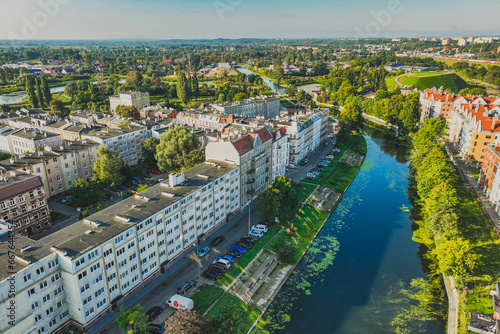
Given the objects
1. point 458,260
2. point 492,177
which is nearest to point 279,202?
point 458,260

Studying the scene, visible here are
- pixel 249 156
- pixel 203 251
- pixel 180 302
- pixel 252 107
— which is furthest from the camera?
pixel 252 107

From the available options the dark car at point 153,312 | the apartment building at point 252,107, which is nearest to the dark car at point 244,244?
the dark car at point 153,312

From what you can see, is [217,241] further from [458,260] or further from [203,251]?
[458,260]

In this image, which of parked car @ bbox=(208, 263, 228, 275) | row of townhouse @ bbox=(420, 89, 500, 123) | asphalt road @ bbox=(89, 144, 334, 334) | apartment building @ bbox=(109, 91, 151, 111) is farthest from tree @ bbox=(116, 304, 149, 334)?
row of townhouse @ bbox=(420, 89, 500, 123)

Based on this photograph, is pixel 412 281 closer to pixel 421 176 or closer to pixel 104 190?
pixel 421 176

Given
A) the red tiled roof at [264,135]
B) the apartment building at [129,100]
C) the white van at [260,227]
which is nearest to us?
the white van at [260,227]

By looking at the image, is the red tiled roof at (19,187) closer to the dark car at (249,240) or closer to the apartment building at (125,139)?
the apartment building at (125,139)
